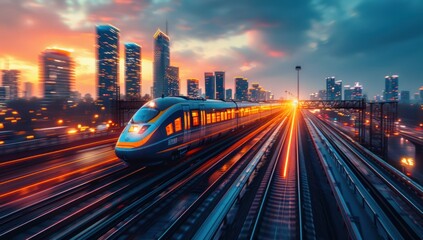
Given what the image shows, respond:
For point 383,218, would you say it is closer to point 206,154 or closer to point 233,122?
point 206,154

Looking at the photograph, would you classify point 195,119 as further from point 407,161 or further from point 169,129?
point 407,161

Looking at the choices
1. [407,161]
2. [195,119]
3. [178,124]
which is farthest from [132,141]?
[407,161]

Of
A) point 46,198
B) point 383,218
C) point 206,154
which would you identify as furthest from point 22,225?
point 383,218

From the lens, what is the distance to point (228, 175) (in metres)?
14.4

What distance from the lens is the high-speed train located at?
12320 mm

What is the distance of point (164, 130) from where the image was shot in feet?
43.9

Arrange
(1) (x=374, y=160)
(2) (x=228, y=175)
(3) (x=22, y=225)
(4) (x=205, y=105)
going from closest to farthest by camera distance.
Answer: (3) (x=22, y=225) < (2) (x=228, y=175) < (4) (x=205, y=105) < (1) (x=374, y=160)

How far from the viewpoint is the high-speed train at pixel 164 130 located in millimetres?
12320

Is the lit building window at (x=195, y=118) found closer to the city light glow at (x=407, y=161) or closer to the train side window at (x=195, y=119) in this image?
the train side window at (x=195, y=119)

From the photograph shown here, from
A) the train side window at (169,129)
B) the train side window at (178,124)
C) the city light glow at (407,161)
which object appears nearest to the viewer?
the train side window at (169,129)

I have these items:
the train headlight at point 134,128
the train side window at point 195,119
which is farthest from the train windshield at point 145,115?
the train side window at point 195,119

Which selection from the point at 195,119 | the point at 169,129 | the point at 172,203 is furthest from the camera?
the point at 195,119

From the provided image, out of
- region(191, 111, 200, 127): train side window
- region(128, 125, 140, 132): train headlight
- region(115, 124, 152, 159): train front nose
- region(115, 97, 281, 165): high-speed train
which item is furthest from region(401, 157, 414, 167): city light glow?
region(128, 125, 140, 132): train headlight

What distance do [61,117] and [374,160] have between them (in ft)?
460
